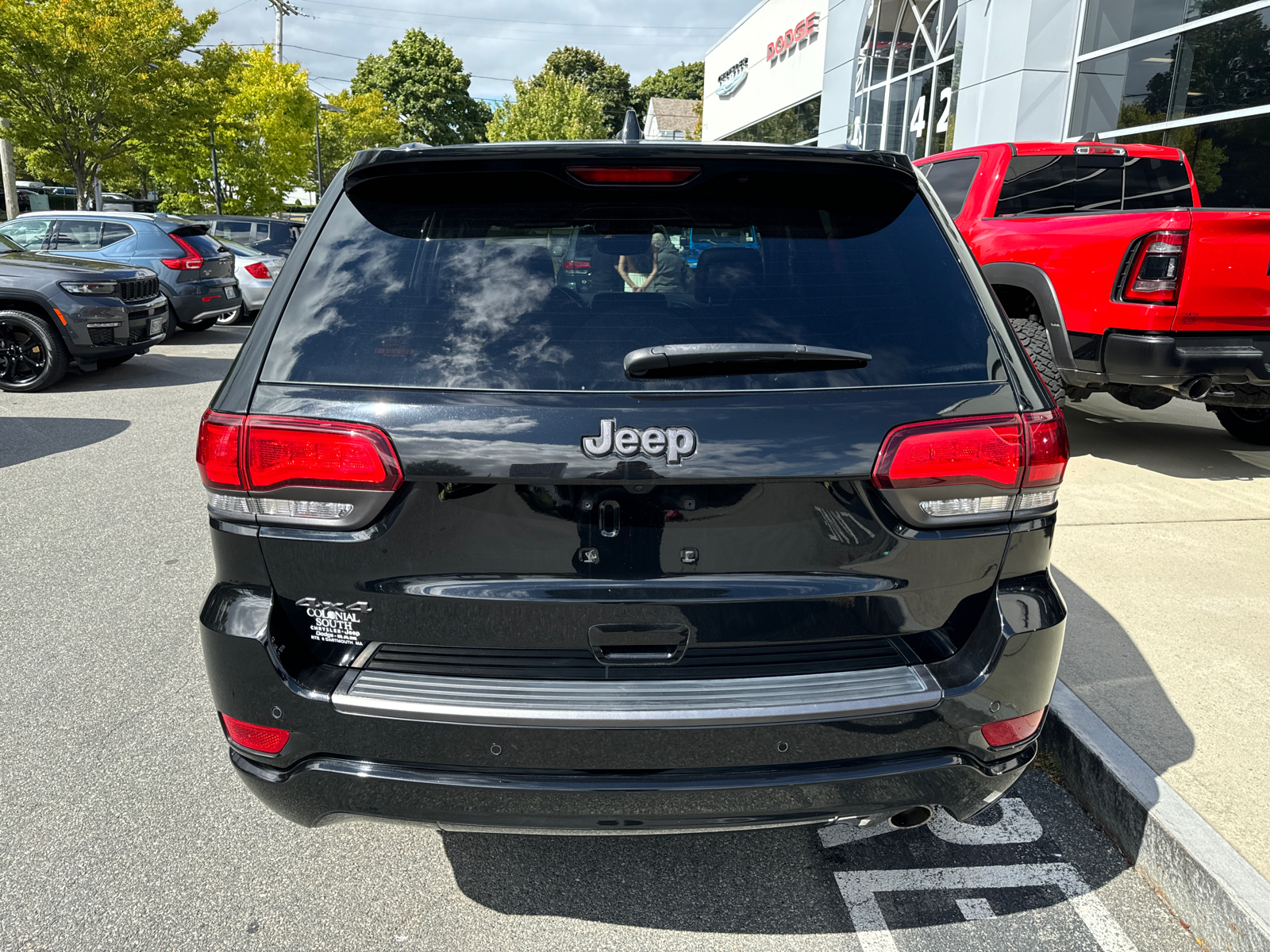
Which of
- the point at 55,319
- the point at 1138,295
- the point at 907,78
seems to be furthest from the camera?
the point at 907,78

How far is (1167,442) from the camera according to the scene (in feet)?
24.1

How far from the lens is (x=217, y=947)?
7.37 feet

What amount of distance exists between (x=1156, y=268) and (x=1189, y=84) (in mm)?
8095

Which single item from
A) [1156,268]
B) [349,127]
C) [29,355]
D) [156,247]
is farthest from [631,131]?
[349,127]

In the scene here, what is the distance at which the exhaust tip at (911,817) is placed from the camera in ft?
6.75

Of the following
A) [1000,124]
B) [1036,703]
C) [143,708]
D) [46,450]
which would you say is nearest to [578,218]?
[1036,703]

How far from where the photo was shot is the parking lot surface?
90.7 inches

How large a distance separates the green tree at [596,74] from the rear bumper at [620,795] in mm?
90503

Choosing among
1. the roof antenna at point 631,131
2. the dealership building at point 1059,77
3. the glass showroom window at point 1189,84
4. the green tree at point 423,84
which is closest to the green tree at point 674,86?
the green tree at point 423,84

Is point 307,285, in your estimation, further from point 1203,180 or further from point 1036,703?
point 1203,180

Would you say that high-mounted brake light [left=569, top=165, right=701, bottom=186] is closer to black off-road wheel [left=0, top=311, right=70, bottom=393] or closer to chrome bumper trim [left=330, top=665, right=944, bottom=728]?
chrome bumper trim [left=330, top=665, right=944, bottom=728]

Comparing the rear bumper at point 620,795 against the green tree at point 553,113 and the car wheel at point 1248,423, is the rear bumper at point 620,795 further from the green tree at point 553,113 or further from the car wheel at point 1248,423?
the green tree at point 553,113

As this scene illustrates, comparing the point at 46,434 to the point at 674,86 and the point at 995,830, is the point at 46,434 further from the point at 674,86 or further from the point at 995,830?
the point at 674,86

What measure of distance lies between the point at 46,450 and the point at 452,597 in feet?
22.1
